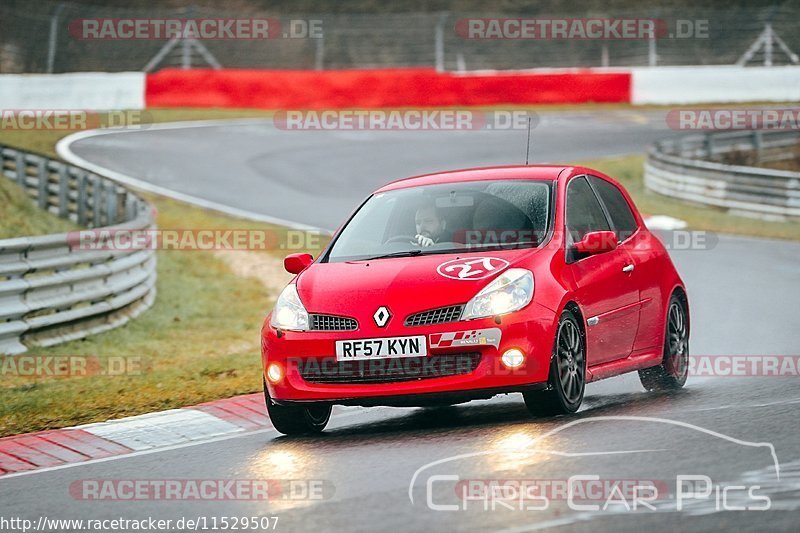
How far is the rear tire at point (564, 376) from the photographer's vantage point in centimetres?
838

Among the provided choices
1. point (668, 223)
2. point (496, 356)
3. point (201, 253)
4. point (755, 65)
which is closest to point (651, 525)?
point (496, 356)

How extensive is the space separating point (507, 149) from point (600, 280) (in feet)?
77.9

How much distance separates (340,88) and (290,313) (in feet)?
98.6

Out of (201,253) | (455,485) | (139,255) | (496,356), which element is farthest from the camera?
(201,253)

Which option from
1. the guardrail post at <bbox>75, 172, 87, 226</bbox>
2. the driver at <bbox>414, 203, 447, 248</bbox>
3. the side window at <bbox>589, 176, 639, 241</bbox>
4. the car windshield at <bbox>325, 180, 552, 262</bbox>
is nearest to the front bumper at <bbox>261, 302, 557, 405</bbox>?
the car windshield at <bbox>325, 180, 552, 262</bbox>

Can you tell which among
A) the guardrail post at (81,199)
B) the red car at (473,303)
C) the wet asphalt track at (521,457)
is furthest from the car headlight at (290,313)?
the guardrail post at (81,199)

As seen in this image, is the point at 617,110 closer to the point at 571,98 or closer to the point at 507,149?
the point at 571,98

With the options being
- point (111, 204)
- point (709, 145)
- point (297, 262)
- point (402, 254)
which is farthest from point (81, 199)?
point (709, 145)

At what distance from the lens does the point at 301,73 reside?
38656mm

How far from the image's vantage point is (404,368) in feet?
27.2

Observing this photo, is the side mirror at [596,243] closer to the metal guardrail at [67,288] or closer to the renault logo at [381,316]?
the renault logo at [381,316]

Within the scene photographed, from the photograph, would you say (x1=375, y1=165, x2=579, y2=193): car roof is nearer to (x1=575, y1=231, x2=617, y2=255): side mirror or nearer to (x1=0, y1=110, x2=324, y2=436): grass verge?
(x1=575, y1=231, x2=617, y2=255): side mirror

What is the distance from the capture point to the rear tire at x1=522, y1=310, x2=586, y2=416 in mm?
8383

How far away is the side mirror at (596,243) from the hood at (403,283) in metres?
0.34
